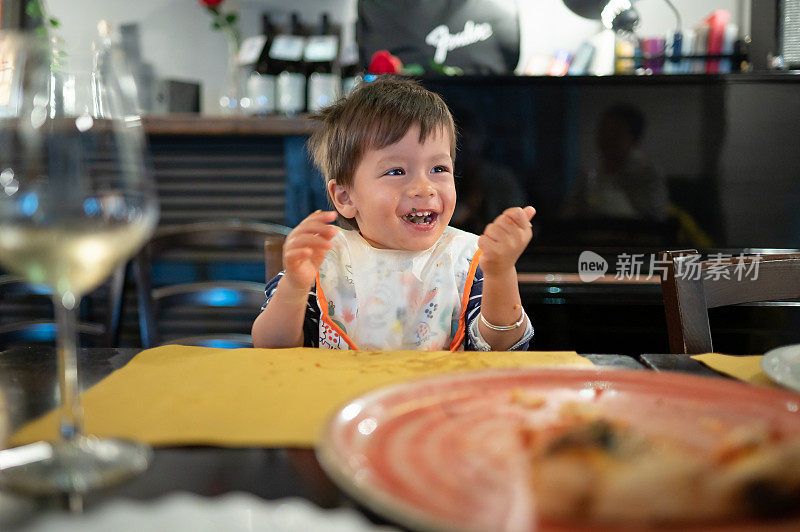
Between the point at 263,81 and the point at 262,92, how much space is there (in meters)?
0.05

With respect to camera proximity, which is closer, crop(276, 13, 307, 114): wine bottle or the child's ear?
the child's ear

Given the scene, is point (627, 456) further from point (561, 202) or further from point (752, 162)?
point (752, 162)

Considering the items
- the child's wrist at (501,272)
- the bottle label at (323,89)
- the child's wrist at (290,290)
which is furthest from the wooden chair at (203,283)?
the bottle label at (323,89)

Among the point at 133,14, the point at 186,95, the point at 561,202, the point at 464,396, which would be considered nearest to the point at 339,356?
the point at 464,396

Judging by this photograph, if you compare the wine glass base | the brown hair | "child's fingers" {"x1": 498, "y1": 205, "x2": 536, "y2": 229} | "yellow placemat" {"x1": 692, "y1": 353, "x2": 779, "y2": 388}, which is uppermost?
the brown hair

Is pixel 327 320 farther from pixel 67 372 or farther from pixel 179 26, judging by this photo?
pixel 179 26

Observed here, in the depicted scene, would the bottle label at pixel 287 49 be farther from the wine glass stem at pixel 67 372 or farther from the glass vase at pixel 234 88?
the wine glass stem at pixel 67 372

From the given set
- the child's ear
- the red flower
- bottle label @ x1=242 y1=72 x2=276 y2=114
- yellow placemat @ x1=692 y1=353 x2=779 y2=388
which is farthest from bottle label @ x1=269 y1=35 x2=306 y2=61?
yellow placemat @ x1=692 y1=353 x2=779 y2=388

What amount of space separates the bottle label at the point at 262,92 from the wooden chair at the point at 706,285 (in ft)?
7.09

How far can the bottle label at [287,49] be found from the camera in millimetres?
2936

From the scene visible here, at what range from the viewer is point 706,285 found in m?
1.06

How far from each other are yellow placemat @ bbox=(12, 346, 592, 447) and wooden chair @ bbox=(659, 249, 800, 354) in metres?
0.34

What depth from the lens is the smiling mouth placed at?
4.21ft

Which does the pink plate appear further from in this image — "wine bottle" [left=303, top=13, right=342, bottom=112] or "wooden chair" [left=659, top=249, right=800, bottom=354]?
"wine bottle" [left=303, top=13, right=342, bottom=112]
